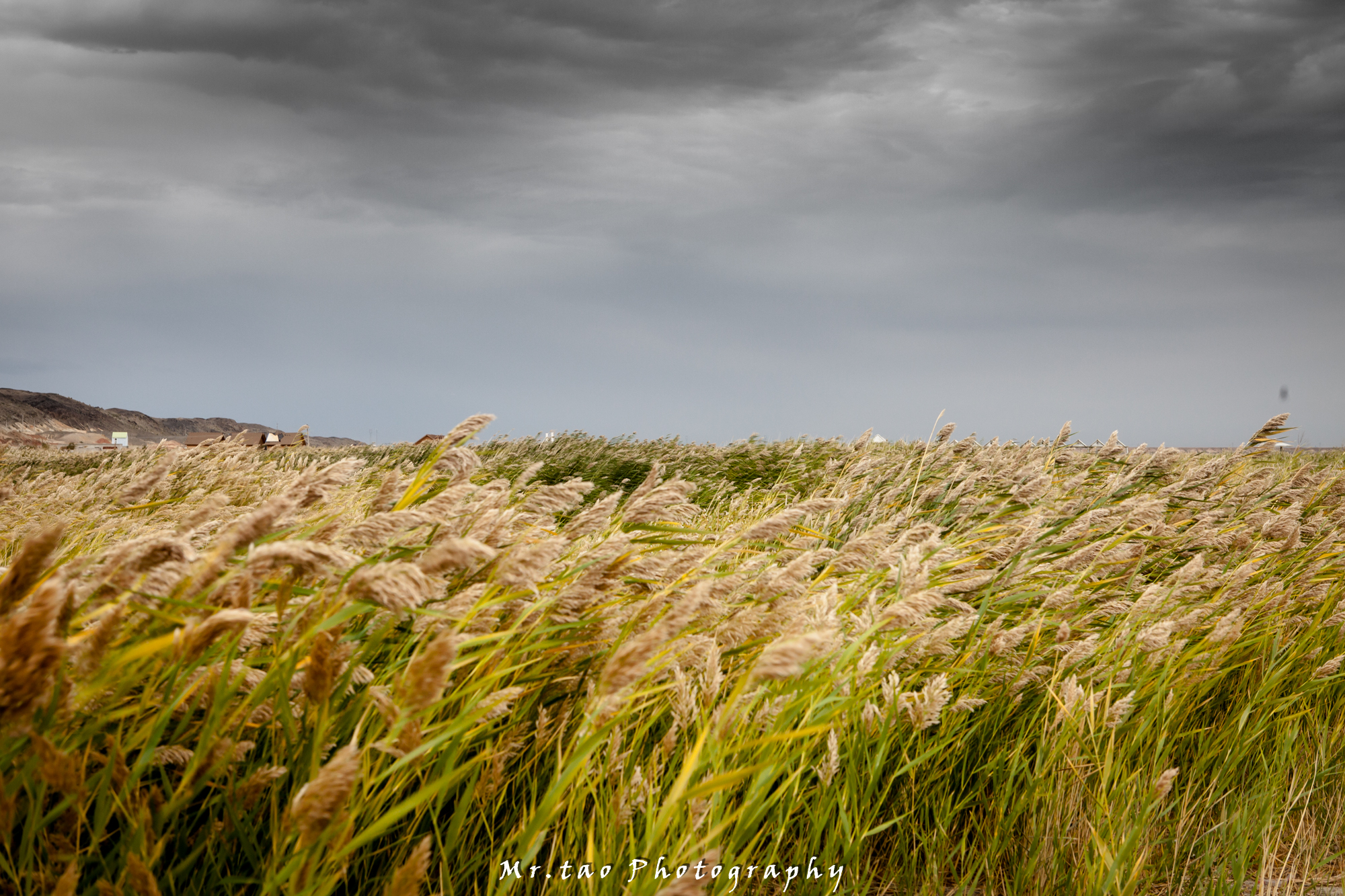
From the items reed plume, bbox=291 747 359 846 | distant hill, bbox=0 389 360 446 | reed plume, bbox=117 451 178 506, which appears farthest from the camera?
distant hill, bbox=0 389 360 446

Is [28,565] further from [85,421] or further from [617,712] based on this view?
[85,421]

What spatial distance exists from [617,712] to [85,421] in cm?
10283

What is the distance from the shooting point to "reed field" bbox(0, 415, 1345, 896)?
1377 mm

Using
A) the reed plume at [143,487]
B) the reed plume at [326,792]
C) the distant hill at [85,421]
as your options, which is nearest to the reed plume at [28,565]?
the reed plume at [326,792]

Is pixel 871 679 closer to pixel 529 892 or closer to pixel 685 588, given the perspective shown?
pixel 685 588

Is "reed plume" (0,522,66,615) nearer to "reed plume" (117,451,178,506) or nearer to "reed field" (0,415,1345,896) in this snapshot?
"reed field" (0,415,1345,896)

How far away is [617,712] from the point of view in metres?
1.95

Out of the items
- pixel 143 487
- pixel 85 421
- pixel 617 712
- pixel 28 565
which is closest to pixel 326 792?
pixel 28 565

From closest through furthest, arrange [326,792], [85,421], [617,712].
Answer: [326,792] < [617,712] < [85,421]

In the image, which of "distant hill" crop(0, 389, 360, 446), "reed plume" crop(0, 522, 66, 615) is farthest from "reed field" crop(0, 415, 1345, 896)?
"distant hill" crop(0, 389, 360, 446)

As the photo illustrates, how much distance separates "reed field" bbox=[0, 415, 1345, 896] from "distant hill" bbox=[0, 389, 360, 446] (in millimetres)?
68899

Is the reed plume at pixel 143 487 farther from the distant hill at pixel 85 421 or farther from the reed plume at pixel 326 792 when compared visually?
the distant hill at pixel 85 421

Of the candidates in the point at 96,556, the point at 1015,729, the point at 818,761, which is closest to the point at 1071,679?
the point at 1015,729

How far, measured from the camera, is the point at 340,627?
1746 mm
